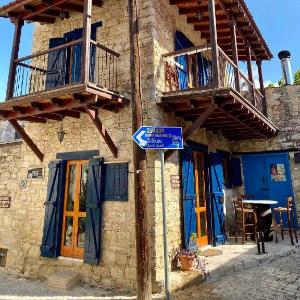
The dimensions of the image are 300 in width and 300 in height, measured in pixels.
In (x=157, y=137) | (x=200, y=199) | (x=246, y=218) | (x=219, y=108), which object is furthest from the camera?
(x=246, y=218)

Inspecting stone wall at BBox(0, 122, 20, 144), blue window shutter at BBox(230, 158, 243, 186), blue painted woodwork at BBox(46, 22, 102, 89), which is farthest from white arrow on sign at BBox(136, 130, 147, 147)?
stone wall at BBox(0, 122, 20, 144)

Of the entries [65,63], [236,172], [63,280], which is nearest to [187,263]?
[63,280]

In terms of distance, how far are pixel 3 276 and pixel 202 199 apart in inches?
218

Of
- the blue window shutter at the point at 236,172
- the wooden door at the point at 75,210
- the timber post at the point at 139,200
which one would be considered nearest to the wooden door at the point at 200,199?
the blue window shutter at the point at 236,172

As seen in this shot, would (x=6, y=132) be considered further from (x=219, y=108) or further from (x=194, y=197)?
(x=219, y=108)

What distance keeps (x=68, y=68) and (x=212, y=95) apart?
13.9 feet

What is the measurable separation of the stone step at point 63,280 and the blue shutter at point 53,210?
0.62 m

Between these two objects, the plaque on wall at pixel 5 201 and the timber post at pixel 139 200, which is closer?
the timber post at pixel 139 200

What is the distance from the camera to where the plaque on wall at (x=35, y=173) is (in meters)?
7.51

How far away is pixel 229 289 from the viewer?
524cm

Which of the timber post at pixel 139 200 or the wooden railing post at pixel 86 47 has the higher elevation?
the wooden railing post at pixel 86 47

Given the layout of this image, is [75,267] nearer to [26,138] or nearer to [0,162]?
[26,138]

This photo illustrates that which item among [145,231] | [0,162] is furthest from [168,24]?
[0,162]

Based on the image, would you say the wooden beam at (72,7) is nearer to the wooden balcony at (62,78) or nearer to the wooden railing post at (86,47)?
the wooden balcony at (62,78)
